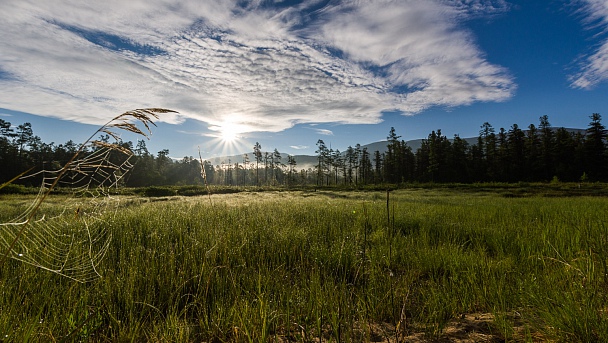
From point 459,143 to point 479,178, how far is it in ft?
35.1

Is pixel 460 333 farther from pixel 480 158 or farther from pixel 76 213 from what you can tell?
pixel 480 158

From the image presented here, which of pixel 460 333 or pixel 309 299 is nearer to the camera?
pixel 460 333

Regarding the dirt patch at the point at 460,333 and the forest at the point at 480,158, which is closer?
the dirt patch at the point at 460,333

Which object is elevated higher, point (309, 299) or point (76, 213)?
point (76, 213)

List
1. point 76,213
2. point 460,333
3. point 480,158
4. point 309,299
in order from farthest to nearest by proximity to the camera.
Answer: point 480,158, point 309,299, point 460,333, point 76,213

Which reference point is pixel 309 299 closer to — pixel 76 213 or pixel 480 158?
pixel 76 213

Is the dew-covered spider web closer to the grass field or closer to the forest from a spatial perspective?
the grass field

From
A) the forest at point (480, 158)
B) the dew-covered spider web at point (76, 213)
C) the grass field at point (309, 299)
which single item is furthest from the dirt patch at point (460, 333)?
the forest at point (480, 158)

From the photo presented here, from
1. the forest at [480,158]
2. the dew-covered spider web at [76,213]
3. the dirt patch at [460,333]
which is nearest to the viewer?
the dew-covered spider web at [76,213]

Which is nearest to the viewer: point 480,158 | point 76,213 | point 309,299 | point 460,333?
point 76,213

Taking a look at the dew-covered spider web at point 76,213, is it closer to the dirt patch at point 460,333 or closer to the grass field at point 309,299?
the grass field at point 309,299

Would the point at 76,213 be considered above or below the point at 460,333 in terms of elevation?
above

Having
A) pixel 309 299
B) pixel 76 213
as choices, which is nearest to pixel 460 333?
pixel 309 299

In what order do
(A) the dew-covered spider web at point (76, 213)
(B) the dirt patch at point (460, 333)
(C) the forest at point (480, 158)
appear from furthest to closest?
(C) the forest at point (480, 158)
(B) the dirt patch at point (460, 333)
(A) the dew-covered spider web at point (76, 213)
